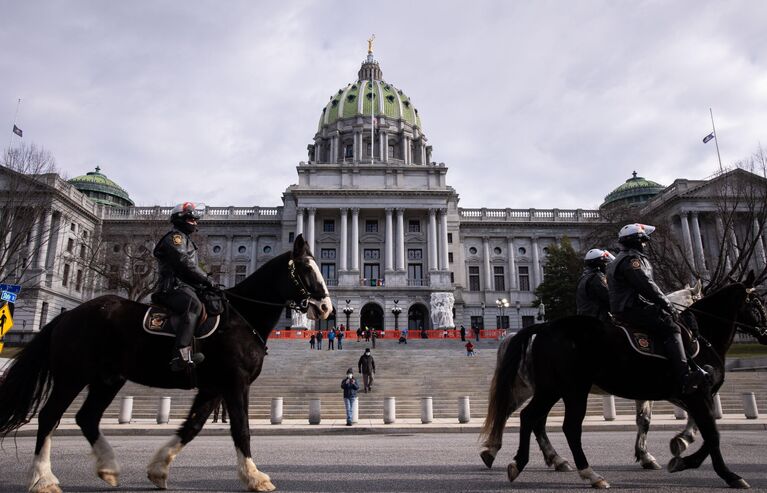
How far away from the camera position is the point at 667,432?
15.1 m

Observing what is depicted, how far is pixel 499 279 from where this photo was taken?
2874 inches

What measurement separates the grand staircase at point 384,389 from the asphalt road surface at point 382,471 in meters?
11.7

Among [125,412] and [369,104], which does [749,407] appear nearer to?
[125,412]

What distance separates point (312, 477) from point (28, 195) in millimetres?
32819

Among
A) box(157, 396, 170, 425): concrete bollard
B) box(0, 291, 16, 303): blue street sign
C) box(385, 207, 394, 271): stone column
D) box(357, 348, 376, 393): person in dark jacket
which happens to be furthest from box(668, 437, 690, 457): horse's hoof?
box(385, 207, 394, 271): stone column

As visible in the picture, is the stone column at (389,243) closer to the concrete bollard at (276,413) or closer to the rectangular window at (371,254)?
the rectangular window at (371,254)

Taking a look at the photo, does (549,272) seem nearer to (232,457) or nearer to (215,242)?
(215,242)

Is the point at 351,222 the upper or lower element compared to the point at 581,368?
upper

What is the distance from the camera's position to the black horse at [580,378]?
6.36m

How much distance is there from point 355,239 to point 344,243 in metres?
1.35

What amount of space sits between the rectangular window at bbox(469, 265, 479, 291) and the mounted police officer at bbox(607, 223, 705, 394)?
65.5m

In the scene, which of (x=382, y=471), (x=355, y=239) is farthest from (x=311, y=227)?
(x=382, y=471)

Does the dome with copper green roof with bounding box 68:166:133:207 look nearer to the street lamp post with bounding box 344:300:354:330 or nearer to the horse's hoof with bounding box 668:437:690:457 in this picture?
the street lamp post with bounding box 344:300:354:330

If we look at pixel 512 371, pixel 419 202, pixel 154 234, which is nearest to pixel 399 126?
pixel 419 202
